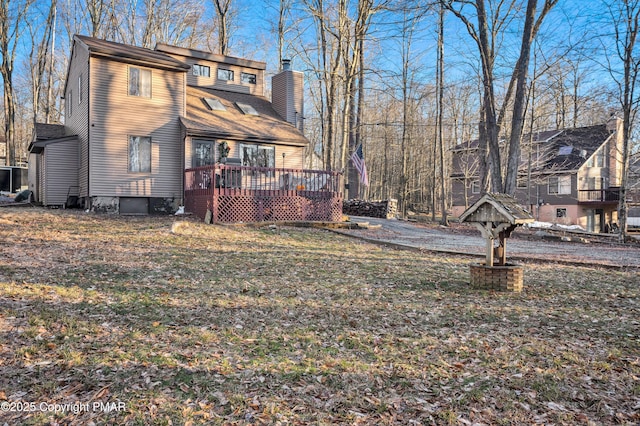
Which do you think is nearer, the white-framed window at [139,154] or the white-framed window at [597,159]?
the white-framed window at [139,154]

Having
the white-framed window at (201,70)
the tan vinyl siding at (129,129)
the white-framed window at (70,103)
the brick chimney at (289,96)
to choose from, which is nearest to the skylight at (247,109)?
the brick chimney at (289,96)

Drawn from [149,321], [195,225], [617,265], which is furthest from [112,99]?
[617,265]

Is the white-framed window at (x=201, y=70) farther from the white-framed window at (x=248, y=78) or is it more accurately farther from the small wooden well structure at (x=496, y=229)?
the small wooden well structure at (x=496, y=229)

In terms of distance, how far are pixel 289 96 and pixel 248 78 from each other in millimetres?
2655

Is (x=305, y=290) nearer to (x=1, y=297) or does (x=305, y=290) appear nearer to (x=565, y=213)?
(x=1, y=297)

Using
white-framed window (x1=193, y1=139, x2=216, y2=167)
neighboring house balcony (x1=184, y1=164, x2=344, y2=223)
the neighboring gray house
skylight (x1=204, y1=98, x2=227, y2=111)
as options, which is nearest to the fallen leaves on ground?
neighboring house balcony (x1=184, y1=164, x2=344, y2=223)

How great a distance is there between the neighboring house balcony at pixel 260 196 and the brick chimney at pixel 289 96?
6014mm

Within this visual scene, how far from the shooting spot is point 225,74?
72.0 feet

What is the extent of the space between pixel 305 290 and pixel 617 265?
7029 mm

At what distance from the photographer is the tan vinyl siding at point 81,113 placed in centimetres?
1612

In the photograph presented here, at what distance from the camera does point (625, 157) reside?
625 inches

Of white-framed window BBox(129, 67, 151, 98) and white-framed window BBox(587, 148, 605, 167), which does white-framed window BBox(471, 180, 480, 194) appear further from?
white-framed window BBox(129, 67, 151, 98)

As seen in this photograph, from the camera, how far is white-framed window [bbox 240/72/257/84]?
22.4 metres

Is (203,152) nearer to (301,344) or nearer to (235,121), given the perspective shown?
(235,121)
